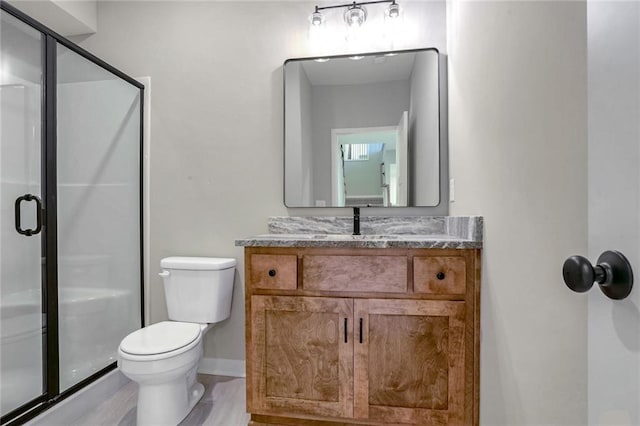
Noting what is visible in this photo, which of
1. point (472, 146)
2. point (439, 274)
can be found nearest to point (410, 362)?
point (439, 274)

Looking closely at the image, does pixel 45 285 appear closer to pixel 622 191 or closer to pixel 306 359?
pixel 306 359

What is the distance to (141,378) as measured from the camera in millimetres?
1371

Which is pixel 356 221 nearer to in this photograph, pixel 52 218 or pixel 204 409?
pixel 204 409

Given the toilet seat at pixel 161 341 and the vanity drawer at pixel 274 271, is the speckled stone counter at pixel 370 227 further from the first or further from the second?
the toilet seat at pixel 161 341

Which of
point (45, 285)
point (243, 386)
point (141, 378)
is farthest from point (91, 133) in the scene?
point (243, 386)

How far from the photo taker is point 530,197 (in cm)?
83

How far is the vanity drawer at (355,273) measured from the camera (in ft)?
4.40

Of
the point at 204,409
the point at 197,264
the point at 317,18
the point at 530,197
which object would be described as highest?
the point at 317,18

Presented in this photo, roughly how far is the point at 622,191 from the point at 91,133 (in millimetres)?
2278

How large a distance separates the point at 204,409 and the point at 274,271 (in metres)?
0.90

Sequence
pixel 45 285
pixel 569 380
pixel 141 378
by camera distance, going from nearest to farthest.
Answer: pixel 569 380 < pixel 141 378 < pixel 45 285

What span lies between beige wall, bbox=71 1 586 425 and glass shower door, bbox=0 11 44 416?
2.05 feet

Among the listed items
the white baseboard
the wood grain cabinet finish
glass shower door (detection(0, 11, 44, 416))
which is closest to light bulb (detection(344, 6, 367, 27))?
the wood grain cabinet finish

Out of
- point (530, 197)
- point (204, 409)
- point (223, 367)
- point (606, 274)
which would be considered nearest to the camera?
point (606, 274)
